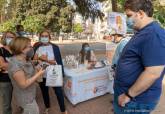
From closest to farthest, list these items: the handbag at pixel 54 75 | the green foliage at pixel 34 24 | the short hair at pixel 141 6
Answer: the short hair at pixel 141 6, the handbag at pixel 54 75, the green foliage at pixel 34 24

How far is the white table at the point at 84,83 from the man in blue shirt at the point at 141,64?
150 inches

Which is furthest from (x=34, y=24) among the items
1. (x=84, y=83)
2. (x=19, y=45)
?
(x=19, y=45)

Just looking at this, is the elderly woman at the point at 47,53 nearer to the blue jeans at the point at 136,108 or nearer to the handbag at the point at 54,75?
the handbag at the point at 54,75

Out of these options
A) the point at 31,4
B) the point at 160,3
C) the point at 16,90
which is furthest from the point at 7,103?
the point at 31,4

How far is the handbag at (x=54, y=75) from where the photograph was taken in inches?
237

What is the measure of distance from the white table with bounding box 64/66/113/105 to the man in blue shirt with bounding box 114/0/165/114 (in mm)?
3816

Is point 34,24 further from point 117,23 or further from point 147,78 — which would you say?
point 147,78

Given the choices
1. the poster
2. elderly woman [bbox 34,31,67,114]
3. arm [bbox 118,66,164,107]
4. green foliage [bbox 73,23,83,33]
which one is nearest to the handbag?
elderly woman [bbox 34,31,67,114]

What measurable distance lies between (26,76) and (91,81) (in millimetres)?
3702

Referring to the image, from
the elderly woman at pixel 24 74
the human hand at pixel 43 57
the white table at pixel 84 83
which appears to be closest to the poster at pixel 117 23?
the white table at pixel 84 83

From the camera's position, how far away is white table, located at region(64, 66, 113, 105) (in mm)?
7094

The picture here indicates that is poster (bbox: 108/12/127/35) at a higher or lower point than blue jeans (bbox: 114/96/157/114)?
higher

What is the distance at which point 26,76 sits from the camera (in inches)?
158

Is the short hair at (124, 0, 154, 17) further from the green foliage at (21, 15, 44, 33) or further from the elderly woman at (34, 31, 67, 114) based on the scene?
the green foliage at (21, 15, 44, 33)
